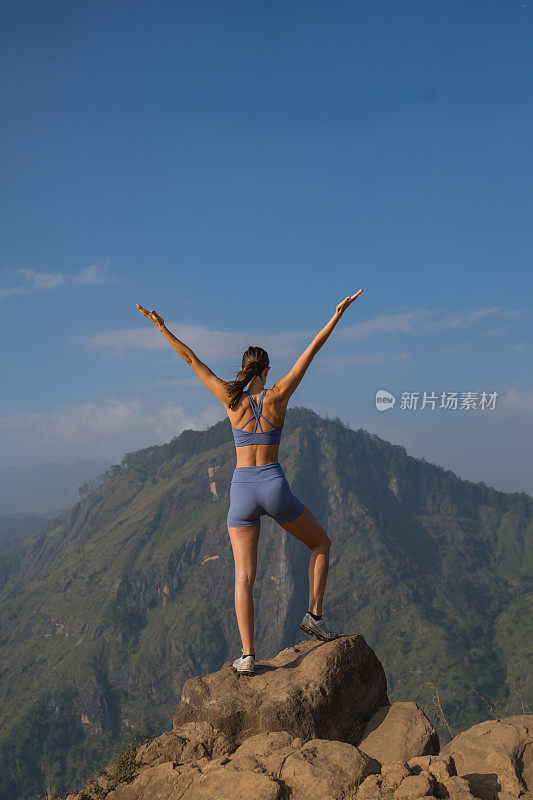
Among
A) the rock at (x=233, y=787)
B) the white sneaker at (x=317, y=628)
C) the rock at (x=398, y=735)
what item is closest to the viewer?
the rock at (x=233, y=787)

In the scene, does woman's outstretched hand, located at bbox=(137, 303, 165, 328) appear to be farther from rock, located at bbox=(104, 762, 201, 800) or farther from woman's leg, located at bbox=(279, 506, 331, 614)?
rock, located at bbox=(104, 762, 201, 800)

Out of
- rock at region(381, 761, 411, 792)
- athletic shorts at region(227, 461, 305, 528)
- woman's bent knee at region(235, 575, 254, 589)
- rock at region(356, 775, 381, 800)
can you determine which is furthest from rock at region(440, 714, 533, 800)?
athletic shorts at region(227, 461, 305, 528)

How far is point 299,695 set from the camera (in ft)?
17.0

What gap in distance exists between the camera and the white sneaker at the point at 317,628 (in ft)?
19.8

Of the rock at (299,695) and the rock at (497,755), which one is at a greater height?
the rock at (299,695)

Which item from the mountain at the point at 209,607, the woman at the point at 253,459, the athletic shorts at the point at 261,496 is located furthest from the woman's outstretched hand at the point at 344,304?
the mountain at the point at 209,607

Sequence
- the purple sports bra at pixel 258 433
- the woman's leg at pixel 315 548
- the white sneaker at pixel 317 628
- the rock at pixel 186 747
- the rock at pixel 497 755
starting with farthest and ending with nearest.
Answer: the white sneaker at pixel 317 628, the woman's leg at pixel 315 548, the purple sports bra at pixel 258 433, the rock at pixel 186 747, the rock at pixel 497 755

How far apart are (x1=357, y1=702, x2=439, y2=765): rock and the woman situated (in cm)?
124

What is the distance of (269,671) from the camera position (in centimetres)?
588

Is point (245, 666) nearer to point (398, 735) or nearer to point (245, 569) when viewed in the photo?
point (245, 569)

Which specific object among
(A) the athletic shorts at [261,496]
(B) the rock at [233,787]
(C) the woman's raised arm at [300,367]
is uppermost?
(C) the woman's raised arm at [300,367]

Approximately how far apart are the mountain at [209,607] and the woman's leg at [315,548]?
110444 millimetres

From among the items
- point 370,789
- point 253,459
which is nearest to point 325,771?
point 370,789

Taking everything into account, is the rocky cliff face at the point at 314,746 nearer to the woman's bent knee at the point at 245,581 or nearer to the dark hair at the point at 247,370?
the woman's bent knee at the point at 245,581
